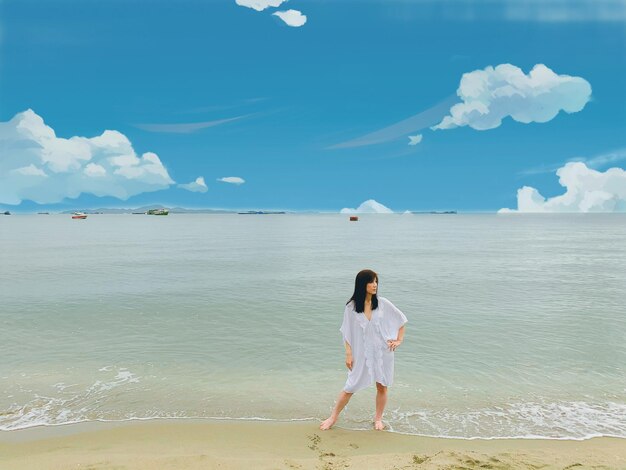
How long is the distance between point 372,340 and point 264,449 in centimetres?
224

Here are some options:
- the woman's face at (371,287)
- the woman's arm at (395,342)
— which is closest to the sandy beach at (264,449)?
the woman's arm at (395,342)

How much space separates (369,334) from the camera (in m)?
6.64

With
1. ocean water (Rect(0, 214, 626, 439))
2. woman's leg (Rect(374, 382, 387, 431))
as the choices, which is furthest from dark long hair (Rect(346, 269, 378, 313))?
ocean water (Rect(0, 214, 626, 439))

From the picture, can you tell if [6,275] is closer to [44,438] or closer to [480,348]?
[44,438]

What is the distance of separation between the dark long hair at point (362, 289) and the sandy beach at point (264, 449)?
203 cm

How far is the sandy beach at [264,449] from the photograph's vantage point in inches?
233

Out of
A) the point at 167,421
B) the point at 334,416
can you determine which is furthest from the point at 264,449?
the point at 167,421

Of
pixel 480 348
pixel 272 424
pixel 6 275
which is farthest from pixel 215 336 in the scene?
pixel 6 275

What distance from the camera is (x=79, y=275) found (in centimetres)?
2553

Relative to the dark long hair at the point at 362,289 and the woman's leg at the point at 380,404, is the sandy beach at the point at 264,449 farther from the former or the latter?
the dark long hair at the point at 362,289

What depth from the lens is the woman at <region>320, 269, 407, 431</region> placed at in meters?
6.58

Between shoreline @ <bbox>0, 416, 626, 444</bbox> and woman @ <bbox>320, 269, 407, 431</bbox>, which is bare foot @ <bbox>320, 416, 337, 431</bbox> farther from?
woman @ <bbox>320, 269, 407, 431</bbox>

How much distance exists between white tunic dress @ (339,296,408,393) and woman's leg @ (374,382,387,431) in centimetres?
27

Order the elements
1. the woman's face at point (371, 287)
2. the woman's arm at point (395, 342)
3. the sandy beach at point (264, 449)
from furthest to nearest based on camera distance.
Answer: the woman's arm at point (395, 342), the woman's face at point (371, 287), the sandy beach at point (264, 449)
